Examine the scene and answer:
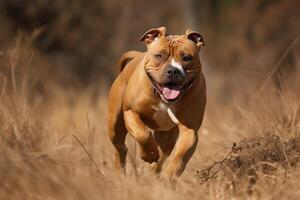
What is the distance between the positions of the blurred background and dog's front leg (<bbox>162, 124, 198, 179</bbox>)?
34.6ft

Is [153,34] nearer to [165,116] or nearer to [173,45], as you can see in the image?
[173,45]

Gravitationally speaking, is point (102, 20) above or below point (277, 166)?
below

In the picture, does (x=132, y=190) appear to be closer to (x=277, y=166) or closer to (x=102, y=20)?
(x=277, y=166)

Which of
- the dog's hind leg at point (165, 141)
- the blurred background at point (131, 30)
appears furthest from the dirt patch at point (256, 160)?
the blurred background at point (131, 30)

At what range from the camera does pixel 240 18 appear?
23.8 meters

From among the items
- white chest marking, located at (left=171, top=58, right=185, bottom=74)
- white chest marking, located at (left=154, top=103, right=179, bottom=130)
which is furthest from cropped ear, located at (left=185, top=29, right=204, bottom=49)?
white chest marking, located at (left=154, top=103, right=179, bottom=130)

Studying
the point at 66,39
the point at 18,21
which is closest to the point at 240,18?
the point at 66,39

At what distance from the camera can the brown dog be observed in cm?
698

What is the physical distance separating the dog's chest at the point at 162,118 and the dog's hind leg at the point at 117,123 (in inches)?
21.8

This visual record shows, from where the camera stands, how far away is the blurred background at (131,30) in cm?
1892

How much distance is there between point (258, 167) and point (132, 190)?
1750mm

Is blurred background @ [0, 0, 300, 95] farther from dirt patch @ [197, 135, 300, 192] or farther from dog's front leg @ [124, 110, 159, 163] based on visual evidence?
dirt patch @ [197, 135, 300, 192]

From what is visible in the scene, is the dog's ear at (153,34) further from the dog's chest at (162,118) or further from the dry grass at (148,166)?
the dry grass at (148,166)

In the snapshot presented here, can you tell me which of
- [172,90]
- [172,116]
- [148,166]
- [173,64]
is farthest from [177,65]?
[148,166]
